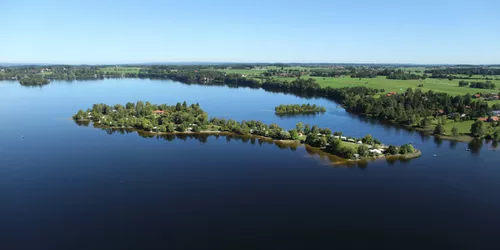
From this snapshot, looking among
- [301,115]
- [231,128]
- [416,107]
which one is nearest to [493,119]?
[416,107]

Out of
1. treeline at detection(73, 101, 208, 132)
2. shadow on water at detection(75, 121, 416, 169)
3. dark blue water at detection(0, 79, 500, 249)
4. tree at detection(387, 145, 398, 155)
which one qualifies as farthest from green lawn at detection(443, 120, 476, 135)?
treeline at detection(73, 101, 208, 132)

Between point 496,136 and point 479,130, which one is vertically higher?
point 479,130

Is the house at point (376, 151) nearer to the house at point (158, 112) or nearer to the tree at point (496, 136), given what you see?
the tree at point (496, 136)

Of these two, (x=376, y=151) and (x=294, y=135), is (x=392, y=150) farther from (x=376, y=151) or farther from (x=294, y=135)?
(x=294, y=135)

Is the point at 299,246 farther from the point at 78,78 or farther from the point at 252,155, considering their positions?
the point at 78,78

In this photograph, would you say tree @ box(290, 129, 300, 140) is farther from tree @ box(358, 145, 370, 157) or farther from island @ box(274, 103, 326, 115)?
island @ box(274, 103, 326, 115)

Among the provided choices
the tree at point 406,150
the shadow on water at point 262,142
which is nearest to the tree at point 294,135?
the shadow on water at point 262,142
